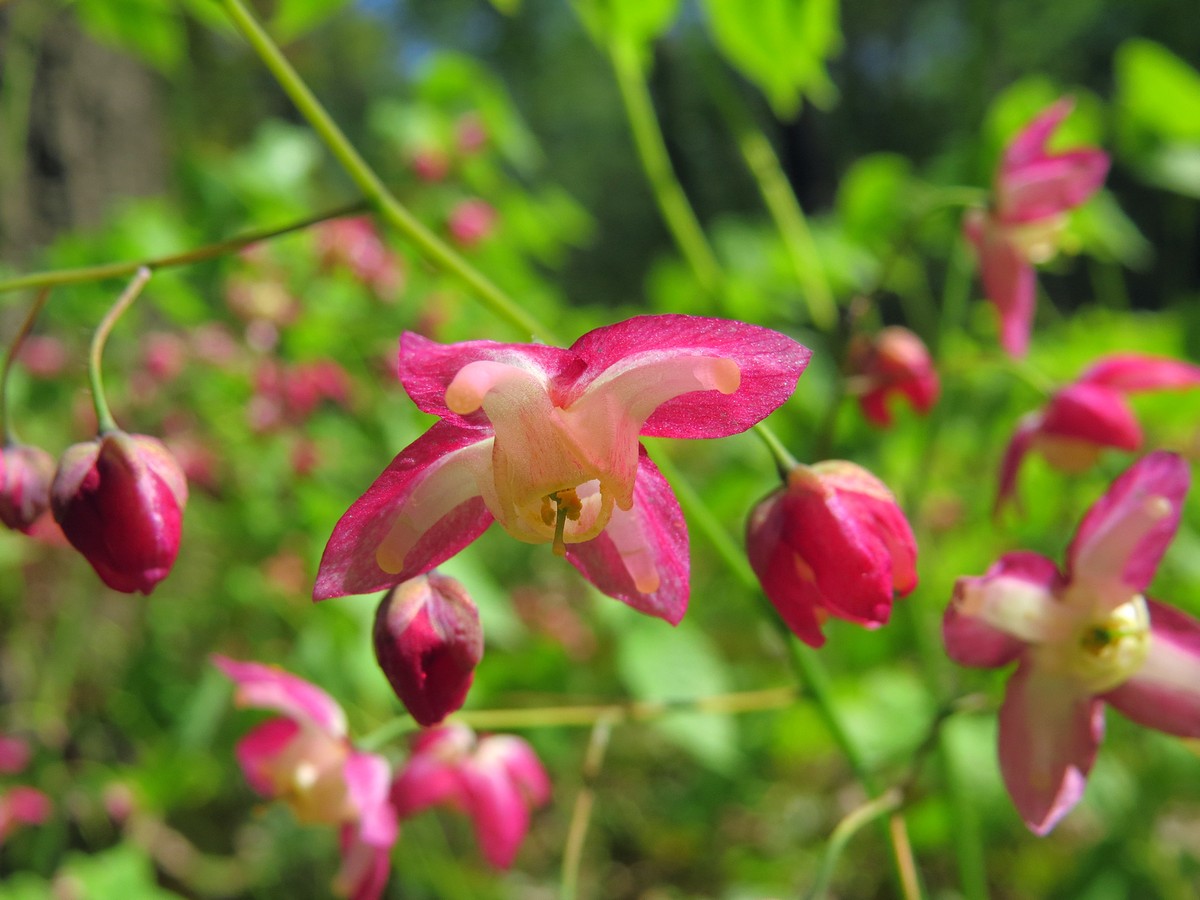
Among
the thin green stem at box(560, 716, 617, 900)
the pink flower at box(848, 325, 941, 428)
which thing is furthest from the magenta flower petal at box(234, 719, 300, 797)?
the pink flower at box(848, 325, 941, 428)

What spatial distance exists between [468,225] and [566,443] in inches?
63.4

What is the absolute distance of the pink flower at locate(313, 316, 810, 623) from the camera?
0.40 m

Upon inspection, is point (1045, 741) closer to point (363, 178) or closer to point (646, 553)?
point (646, 553)

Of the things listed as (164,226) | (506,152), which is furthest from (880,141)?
(164,226)

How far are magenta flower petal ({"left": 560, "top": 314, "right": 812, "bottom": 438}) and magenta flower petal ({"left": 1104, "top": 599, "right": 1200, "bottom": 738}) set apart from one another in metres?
0.32

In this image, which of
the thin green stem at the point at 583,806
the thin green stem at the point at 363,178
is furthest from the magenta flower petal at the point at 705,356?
the thin green stem at the point at 583,806

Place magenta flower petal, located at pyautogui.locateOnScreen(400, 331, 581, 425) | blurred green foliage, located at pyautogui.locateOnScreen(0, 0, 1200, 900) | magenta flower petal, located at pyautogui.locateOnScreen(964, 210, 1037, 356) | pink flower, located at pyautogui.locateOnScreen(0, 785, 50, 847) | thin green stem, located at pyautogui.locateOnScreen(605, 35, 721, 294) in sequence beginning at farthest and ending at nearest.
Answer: pink flower, located at pyautogui.locateOnScreen(0, 785, 50, 847) → blurred green foliage, located at pyautogui.locateOnScreen(0, 0, 1200, 900) → thin green stem, located at pyautogui.locateOnScreen(605, 35, 721, 294) → magenta flower petal, located at pyautogui.locateOnScreen(964, 210, 1037, 356) → magenta flower petal, located at pyautogui.locateOnScreen(400, 331, 581, 425)

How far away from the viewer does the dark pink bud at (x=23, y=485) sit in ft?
1.92

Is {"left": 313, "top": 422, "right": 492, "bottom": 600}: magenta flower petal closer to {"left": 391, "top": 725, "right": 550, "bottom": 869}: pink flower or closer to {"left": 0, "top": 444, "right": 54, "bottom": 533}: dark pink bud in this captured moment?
{"left": 0, "top": 444, "right": 54, "bottom": 533}: dark pink bud

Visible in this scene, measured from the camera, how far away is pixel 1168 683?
0.54 m

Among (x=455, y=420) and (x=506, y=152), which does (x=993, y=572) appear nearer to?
(x=455, y=420)

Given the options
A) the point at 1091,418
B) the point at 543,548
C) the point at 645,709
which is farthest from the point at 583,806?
the point at 543,548

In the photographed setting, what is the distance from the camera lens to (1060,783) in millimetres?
514

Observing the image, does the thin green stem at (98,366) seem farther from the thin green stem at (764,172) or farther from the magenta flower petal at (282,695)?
the thin green stem at (764,172)
